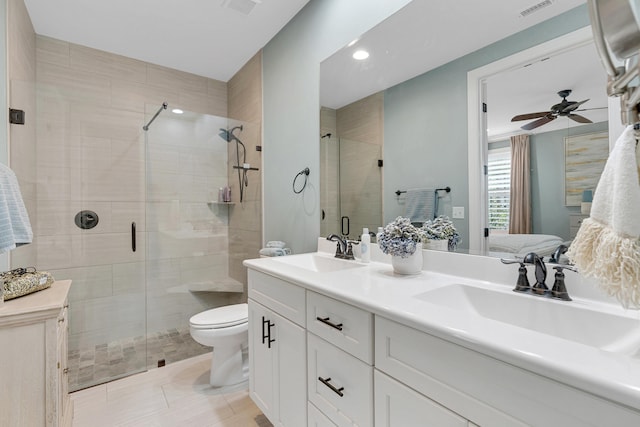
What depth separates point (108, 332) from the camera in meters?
2.46

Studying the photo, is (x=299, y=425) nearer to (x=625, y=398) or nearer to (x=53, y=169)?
(x=625, y=398)

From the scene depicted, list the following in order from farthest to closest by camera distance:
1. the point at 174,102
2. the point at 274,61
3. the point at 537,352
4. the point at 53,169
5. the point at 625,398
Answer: the point at 174,102
the point at 274,61
the point at 53,169
the point at 537,352
the point at 625,398

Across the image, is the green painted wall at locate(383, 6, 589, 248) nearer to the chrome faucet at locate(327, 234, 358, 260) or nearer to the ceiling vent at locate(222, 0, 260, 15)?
the chrome faucet at locate(327, 234, 358, 260)

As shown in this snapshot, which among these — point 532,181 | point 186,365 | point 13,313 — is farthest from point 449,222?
point 186,365

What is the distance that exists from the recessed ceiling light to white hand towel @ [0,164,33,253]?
1.76 m

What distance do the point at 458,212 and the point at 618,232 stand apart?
2.23ft

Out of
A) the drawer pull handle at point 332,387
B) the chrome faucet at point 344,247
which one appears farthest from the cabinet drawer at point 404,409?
the chrome faucet at point 344,247

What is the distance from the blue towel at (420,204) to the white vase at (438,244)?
0.11m

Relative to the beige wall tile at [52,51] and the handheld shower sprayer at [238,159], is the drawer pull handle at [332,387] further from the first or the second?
the beige wall tile at [52,51]

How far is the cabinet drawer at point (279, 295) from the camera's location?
1.22 meters

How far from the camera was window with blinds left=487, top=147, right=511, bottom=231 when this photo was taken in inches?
44.6

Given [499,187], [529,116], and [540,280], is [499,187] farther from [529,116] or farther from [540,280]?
[540,280]

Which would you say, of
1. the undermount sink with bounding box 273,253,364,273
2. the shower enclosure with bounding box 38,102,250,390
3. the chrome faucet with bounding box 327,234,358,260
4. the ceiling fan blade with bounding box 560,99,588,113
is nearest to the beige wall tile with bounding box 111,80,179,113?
the shower enclosure with bounding box 38,102,250,390

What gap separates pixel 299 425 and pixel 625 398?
3.64 ft
